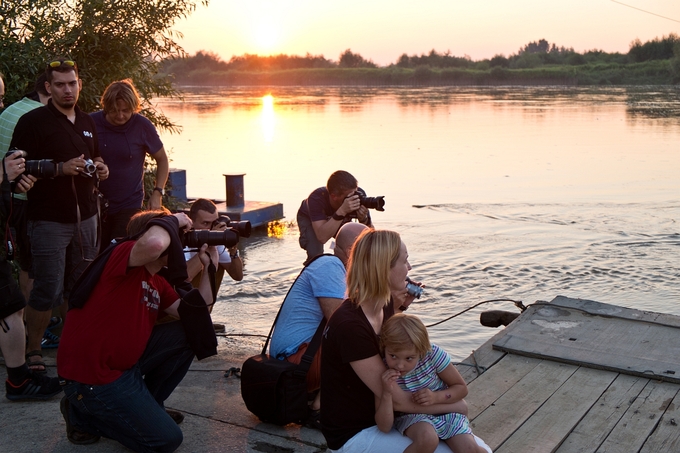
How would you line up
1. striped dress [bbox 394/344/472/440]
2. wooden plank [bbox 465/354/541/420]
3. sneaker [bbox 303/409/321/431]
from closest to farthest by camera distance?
striped dress [bbox 394/344/472/440]
sneaker [bbox 303/409/321/431]
wooden plank [bbox 465/354/541/420]

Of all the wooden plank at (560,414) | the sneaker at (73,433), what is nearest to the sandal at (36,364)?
the sneaker at (73,433)

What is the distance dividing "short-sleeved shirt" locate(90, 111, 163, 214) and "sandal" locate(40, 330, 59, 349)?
0.87 metres

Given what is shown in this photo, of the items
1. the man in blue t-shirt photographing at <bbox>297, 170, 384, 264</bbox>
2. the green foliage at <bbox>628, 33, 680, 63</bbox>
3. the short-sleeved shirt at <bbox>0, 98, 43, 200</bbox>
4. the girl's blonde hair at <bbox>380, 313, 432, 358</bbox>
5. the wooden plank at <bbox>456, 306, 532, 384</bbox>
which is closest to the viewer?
the girl's blonde hair at <bbox>380, 313, 432, 358</bbox>

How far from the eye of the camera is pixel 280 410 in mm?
3785

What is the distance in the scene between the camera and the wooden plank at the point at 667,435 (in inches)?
141

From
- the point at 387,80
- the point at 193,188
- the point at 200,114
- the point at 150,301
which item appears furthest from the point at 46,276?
the point at 387,80

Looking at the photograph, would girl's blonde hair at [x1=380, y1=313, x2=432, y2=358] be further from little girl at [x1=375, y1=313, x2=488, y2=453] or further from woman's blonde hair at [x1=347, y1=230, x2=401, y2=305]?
woman's blonde hair at [x1=347, y1=230, x2=401, y2=305]

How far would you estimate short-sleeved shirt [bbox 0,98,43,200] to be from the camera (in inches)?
184

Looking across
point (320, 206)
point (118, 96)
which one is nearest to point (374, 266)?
point (320, 206)

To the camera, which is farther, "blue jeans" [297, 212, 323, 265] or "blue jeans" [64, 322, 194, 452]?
"blue jeans" [297, 212, 323, 265]

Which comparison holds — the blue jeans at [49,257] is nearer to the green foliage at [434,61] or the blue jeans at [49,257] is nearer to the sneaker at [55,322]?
the sneaker at [55,322]

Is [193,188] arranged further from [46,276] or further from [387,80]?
[387,80]

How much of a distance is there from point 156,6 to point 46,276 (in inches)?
121

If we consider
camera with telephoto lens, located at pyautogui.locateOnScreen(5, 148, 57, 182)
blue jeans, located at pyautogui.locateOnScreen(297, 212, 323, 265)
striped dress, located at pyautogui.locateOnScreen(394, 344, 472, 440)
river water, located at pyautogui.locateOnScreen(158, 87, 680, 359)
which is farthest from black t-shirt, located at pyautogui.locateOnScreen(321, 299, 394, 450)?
river water, located at pyautogui.locateOnScreen(158, 87, 680, 359)
